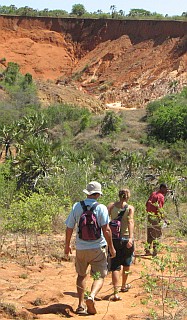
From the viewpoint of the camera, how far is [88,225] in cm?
646

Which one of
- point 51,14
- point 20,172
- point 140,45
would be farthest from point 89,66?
point 20,172

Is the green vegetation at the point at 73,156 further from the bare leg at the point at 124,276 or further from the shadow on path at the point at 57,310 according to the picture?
the shadow on path at the point at 57,310

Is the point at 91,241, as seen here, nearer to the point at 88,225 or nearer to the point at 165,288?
the point at 88,225

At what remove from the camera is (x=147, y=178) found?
2325cm

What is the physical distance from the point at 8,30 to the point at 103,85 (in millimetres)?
18765

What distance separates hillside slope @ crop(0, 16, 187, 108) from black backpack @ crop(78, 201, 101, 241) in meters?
41.7

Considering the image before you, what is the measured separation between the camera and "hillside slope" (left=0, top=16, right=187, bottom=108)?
5375 centimetres

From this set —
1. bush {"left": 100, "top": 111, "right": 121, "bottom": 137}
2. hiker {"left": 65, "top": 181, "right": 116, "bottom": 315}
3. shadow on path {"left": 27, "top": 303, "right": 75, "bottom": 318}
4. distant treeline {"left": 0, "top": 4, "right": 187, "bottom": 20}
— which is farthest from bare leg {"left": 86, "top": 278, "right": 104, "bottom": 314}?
distant treeline {"left": 0, "top": 4, "right": 187, "bottom": 20}

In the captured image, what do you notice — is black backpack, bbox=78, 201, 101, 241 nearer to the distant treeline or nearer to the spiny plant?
the spiny plant

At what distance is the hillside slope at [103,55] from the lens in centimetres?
5375

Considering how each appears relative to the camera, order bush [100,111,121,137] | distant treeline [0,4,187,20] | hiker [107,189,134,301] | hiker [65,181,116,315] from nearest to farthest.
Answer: hiker [65,181,116,315] → hiker [107,189,134,301] → bush [100,111,121,137] → distant treeline [0,4,187,20]

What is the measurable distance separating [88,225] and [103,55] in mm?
58698

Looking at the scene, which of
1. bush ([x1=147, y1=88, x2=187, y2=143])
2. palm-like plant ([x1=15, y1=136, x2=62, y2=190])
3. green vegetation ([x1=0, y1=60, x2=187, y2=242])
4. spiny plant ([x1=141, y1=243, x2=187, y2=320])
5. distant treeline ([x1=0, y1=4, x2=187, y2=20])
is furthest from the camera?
distant treeline ([x1=0, y1=4, x2=187, y2=20])

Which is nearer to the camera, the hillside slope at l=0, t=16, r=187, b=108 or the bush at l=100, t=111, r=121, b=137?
the bush at l=100, t=111, r=121, b=137
